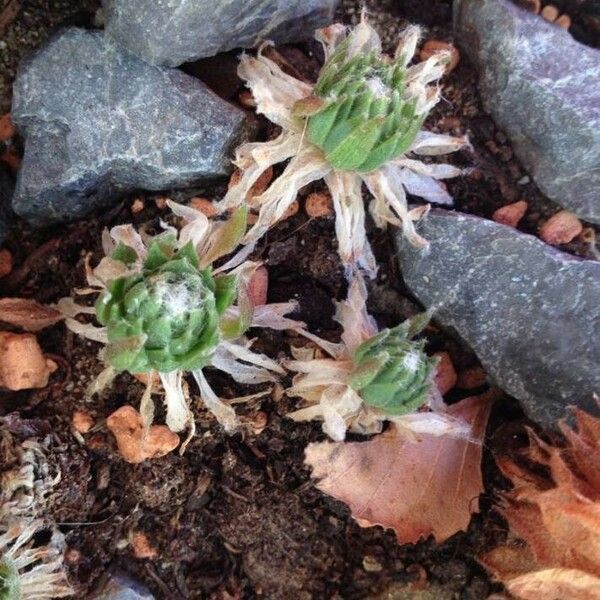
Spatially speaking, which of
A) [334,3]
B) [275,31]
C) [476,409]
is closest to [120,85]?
[275,31]

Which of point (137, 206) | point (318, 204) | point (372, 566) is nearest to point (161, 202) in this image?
point (137, 206)

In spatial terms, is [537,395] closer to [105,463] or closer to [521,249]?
[521,249]

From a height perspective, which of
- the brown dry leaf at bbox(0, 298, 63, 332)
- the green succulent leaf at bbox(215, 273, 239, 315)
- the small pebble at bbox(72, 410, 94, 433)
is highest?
the green succulent leaf at bbox(215, 273, 239, 315)

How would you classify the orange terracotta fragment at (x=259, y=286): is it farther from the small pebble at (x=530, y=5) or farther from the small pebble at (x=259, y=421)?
the small pebble at (x=530, y=5)

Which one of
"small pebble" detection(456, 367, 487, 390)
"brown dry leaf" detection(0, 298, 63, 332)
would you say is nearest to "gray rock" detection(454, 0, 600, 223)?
"small pebble" detection(456, 367, 487, 390)

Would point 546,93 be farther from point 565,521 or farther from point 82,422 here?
point 82,422

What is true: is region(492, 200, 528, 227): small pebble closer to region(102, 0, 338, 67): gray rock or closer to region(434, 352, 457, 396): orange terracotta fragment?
region(434, 352, 457, 396): orange terracotta fragment
